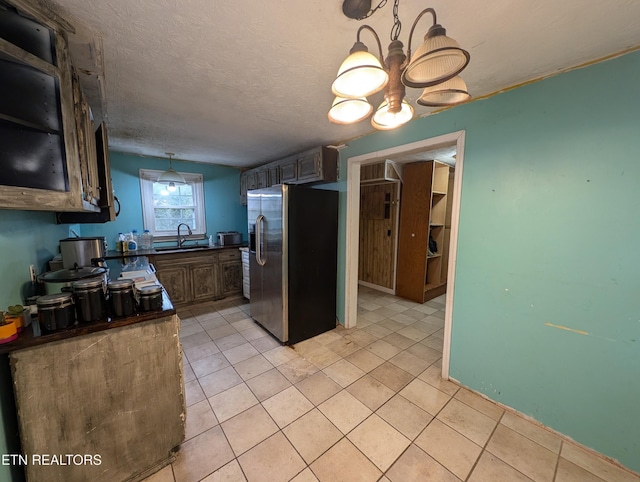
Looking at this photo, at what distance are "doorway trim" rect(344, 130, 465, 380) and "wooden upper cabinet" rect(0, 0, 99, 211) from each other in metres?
2.38

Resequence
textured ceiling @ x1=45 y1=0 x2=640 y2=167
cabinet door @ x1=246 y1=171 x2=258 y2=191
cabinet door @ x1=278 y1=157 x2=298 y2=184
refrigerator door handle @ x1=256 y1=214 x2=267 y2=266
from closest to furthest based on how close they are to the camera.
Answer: textured ceiling @ x1=45 y1=0 x2=640 y2=167
refrigerator door handle @ x1=256 y1=214 x2=267 y2=266
cabinet door @ x1=278 y1=157 x2=298 y2=184
cabinet door @ x1=246 y1=171 x2=258 y2=191

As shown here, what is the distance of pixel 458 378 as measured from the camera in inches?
83.0

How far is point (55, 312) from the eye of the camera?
113 centimetres

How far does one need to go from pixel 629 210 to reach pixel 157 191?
17.4 ft

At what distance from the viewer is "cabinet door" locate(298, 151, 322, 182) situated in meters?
2.96

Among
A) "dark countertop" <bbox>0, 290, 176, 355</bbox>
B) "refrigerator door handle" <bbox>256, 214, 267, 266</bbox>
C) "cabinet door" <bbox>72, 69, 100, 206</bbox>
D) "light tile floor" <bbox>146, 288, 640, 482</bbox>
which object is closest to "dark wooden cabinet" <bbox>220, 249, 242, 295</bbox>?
"refrigerator door handle" <bbox>256, 214, 267, 266</bbox>

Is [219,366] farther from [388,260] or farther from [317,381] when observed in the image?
[388,260]

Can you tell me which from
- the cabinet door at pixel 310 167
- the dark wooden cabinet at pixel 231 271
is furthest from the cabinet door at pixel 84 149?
the dark wooden cabinet at pixel 231 271

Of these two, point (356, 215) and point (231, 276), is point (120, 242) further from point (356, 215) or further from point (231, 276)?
point (356, 215)

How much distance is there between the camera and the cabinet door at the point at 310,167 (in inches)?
116

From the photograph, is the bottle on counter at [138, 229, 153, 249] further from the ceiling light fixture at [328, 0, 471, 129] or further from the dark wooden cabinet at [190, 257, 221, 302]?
the ceiling light fixture at [328, 0, 471, 129]

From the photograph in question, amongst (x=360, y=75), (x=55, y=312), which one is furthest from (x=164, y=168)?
(x=360, y=75)

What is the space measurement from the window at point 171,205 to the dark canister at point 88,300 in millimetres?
3109

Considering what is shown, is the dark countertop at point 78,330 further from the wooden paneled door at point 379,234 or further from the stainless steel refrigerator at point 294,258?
the wooden paneled door at point 379,234
